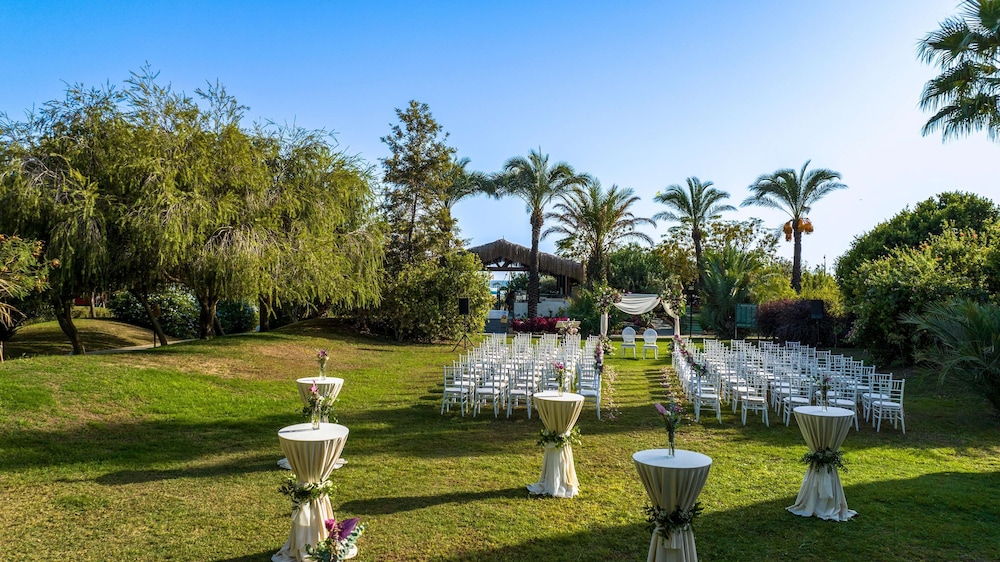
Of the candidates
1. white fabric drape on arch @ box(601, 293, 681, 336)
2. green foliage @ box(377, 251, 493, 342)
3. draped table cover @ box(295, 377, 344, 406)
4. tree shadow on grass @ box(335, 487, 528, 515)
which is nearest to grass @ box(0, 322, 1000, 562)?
tree shadow on grass @ box(335, 487, 528, 515)

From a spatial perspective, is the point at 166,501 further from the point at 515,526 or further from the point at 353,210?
the point at 353,210

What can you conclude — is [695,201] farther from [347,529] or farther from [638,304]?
[347,529]

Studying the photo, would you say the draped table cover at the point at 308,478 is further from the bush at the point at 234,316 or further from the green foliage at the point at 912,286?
the bush at the point at 234,316

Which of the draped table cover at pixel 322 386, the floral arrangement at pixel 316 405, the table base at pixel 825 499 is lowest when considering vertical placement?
the table base at pixel 825 499

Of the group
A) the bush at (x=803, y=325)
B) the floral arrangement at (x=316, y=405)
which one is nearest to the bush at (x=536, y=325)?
the bush at (x=803, y=325)

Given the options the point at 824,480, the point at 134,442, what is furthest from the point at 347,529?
the point at 134,442

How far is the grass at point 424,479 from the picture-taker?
531 cm

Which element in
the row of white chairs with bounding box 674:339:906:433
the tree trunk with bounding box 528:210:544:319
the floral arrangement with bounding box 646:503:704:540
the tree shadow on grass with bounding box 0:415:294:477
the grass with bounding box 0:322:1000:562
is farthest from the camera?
the tree trunk with bounding box 528:210:544:319

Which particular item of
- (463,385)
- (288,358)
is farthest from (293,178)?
(463,385)

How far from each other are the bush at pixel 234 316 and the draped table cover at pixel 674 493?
27.9 m

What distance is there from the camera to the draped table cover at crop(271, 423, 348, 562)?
4879 millimetres

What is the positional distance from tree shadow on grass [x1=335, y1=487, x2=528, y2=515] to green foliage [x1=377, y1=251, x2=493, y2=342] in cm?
1754

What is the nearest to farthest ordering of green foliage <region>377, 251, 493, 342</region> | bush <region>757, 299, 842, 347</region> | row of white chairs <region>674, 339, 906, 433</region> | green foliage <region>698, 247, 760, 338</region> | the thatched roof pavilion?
1. row of white chairs <region>674, 339, 906, 433</region>
2. bush <region>757, 299, 842, 347</region>
3. green foliage <region>377, 251, 493, 342</region>
4. green foliage <region>698, 247, 760, 338</region>
5. the thatched roof pavilion

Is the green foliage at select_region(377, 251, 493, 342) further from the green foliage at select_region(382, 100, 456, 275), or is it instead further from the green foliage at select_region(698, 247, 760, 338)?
the green foliage at select_region(698, 247, 760, 338)
